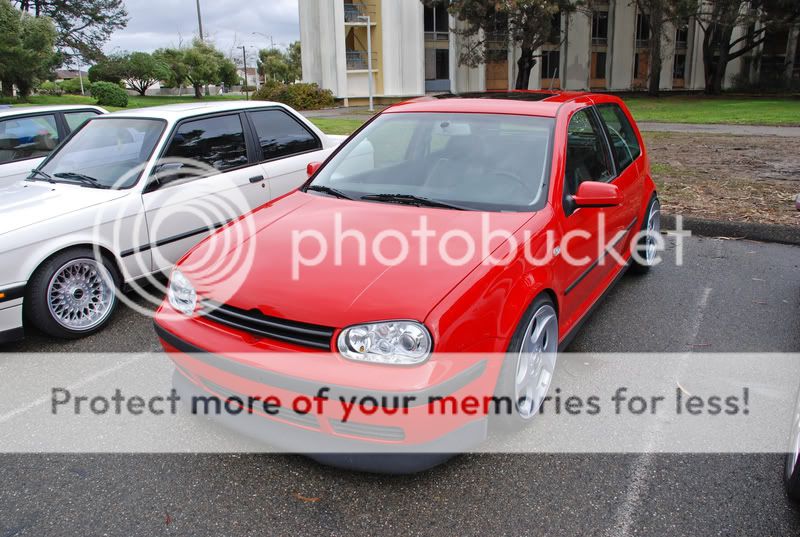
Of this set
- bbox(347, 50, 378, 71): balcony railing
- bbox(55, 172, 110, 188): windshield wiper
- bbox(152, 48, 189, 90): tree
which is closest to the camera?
bbox(55, 172, 110, 188): windshield wiper

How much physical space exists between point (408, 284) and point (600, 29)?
50.3 meters

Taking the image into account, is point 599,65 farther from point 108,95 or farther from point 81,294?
point 81,294

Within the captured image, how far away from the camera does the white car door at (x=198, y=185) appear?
16.5ft

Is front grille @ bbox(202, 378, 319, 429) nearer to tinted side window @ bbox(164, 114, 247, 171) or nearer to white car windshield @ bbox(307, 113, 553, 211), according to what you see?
white car windshield @ bbox(307, 113, 553, 211)

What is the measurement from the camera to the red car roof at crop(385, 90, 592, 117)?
13.2 feet

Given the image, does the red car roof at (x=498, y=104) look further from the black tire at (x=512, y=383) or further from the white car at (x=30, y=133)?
the white car at (x=30, y=133)

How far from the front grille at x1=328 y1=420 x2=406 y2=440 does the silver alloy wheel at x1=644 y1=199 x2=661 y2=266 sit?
3858mm

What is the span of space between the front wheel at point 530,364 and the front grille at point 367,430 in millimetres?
585

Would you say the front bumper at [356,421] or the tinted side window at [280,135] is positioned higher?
the tinted side window at [280,135]

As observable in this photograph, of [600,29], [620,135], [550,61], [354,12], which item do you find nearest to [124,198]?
[620,135]

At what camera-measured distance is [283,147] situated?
6250 millimetres

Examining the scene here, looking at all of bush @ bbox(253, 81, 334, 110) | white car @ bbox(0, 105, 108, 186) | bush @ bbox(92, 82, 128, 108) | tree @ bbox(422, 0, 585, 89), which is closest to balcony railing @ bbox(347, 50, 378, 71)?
bush @ bbox(253, 81, 334, 110)

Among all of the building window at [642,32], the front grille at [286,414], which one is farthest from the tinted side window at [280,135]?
A: the building window at [642,32]

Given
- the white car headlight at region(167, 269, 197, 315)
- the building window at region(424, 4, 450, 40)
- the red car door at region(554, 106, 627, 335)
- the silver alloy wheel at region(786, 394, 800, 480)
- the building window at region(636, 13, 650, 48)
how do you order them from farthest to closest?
1. the building window at region(636, 13, 650, 48)
2. the building window at region(424, 4, 450, 40)
3. the red car door at region(554, 106, 627, 335)
4. the white car headlight at region(167, 269, 197, 315)
5. the silver alloy wheel at region(786, 394, 800, 480)
